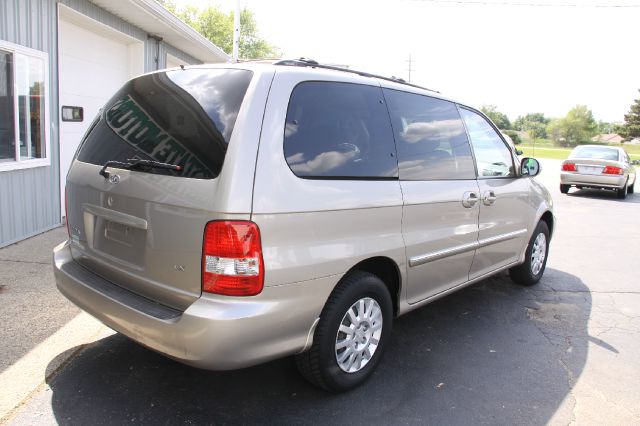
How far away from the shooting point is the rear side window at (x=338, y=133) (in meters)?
2.68

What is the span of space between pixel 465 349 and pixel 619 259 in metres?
4.46

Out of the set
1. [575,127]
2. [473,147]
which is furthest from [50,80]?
[575,127]

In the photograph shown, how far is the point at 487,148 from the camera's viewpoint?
14.5 ft

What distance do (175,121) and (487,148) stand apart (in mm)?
2816

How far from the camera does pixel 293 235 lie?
8.34 feet

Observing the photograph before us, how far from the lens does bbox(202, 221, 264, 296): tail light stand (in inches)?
93.4

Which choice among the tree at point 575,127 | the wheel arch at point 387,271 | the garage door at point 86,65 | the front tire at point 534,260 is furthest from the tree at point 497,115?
the wheel arch at point 387,271

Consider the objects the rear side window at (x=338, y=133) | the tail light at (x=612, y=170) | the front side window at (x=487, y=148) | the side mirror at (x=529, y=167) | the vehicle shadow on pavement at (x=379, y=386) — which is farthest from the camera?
the tail light at (x=612, y=170)

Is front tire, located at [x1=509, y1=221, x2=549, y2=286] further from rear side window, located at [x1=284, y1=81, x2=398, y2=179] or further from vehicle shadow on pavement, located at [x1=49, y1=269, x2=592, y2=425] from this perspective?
rear side window, located at [x1=284, y1=81, x2=398, y2=179]

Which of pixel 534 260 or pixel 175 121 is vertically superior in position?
pixel 175 121

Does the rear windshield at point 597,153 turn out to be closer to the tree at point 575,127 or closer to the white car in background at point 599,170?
the white car in background at point 599,170

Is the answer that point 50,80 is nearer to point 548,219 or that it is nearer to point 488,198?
point 488,198

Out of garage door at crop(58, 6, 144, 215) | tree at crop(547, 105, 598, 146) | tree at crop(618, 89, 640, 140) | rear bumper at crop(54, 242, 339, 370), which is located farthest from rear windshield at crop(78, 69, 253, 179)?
tree at crop(547, 105, 598, 146)

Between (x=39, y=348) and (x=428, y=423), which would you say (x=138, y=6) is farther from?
(x=428, y=423)
